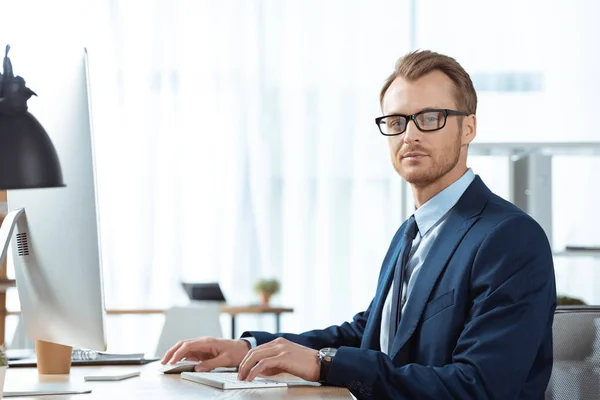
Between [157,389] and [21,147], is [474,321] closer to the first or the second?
[157,389]

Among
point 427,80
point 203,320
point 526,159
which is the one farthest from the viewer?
point 526,159

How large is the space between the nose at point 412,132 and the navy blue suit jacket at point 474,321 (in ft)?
0.54

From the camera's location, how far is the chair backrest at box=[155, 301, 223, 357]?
3.53 meters

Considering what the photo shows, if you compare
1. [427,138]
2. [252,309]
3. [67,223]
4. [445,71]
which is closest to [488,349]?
[427,138]

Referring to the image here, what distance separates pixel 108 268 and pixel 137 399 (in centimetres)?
410

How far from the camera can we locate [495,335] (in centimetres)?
156

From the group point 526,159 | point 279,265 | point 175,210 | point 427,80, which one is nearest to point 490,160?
point 526,159

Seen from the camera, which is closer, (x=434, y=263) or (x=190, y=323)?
(x=434, y=263)

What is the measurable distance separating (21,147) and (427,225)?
0.89 metres

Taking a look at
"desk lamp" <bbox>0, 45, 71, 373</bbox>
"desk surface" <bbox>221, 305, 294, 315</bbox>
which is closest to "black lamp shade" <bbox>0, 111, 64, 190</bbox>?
"desk lamp" <bbox>0, 45, 71, 373</bbox>

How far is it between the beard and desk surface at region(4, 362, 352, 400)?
52 centimetres

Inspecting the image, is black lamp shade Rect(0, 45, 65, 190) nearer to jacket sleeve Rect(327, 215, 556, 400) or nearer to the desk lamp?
the desk lamp

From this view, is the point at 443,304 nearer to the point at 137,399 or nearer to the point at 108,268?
the point at 137,399

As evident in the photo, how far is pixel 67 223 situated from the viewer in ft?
5.06
